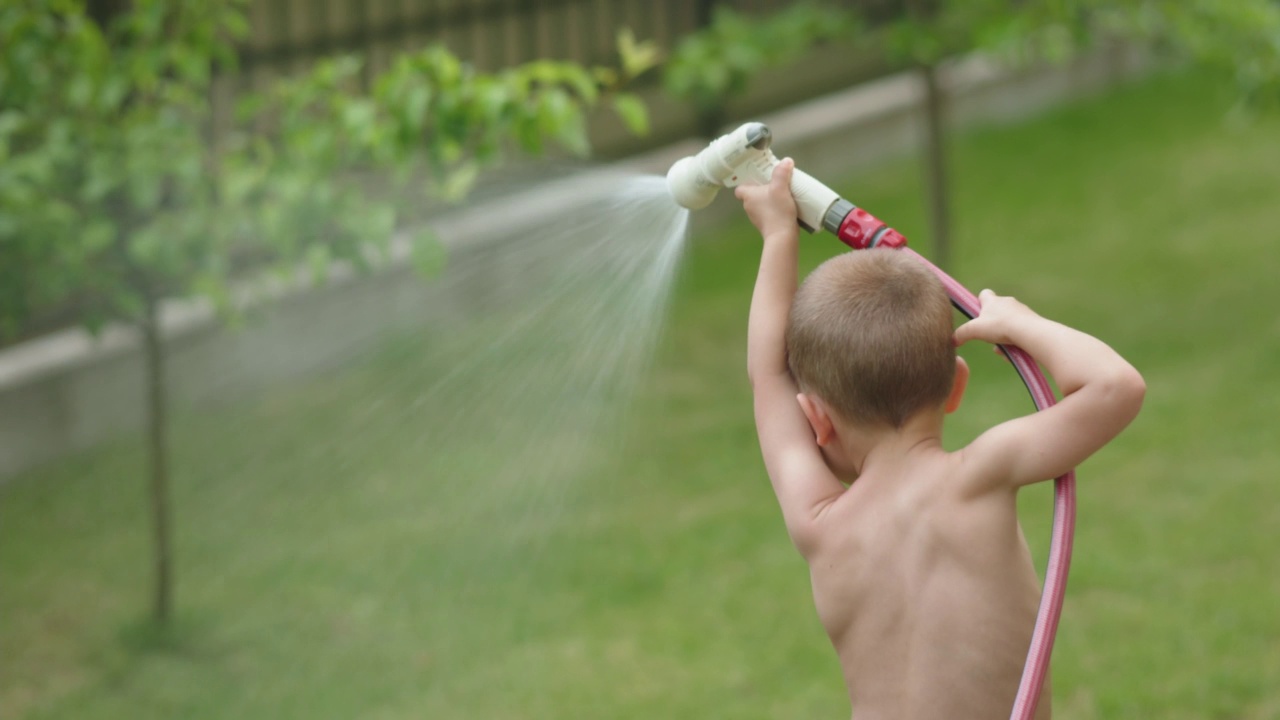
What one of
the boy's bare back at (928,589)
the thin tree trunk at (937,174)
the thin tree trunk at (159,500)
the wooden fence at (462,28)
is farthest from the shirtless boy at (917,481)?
the wooden fence at (462,28)

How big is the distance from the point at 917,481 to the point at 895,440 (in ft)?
0.20

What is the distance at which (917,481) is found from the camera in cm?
157

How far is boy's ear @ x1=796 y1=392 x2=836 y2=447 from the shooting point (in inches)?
64.2

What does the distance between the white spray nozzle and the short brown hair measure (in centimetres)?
11

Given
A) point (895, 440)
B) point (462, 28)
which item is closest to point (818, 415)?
point (895, 440)

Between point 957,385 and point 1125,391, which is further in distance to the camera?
point 957,385

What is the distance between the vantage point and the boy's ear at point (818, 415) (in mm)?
1630

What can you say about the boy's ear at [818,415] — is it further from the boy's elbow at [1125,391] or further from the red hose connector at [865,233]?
the boy's elbow at [1125,391]

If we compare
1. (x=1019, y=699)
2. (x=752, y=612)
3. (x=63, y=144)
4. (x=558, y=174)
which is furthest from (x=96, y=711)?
(x=558, y=174)

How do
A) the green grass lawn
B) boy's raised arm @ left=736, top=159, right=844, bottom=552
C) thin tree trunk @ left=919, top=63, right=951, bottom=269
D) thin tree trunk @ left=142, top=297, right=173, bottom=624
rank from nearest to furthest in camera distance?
boy's raised arm @ left=736, top=159, right=844, bottom=552, the green grass lawn, thin tree trunk @ left=142, top=297, right=173, bottom=624, thin tree trunk @ left=919, top=63, right=951, bottom=269

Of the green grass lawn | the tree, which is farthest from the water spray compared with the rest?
the green grass lawn

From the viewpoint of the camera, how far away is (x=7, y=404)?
191 inches

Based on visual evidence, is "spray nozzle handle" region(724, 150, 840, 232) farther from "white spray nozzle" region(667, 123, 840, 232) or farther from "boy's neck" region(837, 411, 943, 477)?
"boy's neck" region(837, 411, 943, 477)

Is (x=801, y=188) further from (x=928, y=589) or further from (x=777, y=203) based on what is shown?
(x=928, y=589)
